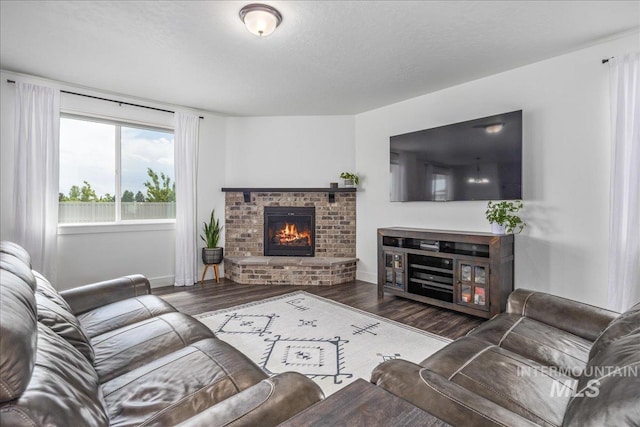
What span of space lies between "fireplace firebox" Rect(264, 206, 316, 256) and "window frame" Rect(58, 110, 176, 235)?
1393 millimetres

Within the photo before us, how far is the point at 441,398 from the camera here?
99cm

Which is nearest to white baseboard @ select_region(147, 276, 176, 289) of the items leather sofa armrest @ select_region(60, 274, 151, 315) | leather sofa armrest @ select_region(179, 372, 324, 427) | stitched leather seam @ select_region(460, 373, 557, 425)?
leather sofa armrest @ select_region(60, 274, 151, 315)

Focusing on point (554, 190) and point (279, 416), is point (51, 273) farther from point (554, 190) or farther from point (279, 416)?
point (554, 190)

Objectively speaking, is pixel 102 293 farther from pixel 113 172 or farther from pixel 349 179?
pixel 349 179

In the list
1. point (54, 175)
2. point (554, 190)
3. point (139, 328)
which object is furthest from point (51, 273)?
point (554, 190)

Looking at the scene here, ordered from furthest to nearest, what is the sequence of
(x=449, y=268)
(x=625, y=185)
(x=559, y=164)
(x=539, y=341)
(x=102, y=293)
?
(x=449, y=268) → (x=559, y=164) → (x=625, y=185) → (x=102, y=293) → (x=539, y=341)

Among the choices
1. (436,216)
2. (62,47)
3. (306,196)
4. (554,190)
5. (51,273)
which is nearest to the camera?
(62,47)

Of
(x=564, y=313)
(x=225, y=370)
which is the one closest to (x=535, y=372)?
(x=564, y=313)

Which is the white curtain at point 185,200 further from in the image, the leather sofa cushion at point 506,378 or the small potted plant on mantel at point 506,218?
the leather sofa cushion at point 506,378

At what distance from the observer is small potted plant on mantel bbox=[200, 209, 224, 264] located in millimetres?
4680

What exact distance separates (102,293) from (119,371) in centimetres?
99

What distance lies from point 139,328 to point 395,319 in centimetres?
226

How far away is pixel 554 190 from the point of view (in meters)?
3.09

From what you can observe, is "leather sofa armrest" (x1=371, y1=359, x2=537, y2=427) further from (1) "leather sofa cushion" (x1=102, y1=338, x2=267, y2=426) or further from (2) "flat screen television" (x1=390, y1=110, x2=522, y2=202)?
(2) "flat screen television" (x1=390, y1=110, x2=522, y2=202)
